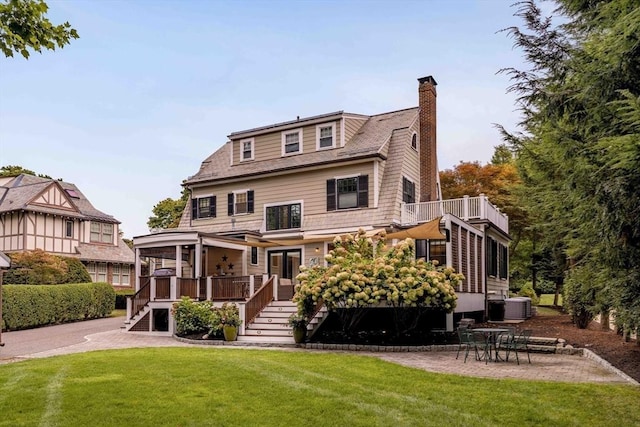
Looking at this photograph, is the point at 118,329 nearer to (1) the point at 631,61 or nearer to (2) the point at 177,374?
(2) the point at 177,374

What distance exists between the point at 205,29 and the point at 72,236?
25.1m

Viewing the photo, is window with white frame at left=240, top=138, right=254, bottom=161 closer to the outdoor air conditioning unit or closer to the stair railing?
the stair railing

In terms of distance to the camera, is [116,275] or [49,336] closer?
[49,336]

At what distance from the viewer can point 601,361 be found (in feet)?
37.2

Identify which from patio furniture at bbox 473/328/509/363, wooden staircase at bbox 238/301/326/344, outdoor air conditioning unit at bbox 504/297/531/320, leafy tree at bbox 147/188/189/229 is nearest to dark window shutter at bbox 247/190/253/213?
wooden staircase at bbox 238/301/326/344

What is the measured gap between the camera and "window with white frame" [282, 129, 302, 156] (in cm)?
2378

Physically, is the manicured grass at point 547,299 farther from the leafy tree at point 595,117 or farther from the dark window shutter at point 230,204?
the leafy tree at point 595,117

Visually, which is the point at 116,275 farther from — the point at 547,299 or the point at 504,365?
the point at 504,365

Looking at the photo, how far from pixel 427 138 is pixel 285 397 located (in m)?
17.5

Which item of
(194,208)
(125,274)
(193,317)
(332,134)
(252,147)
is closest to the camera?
(193,317)

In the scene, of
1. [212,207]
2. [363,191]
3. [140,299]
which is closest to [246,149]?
[212,207]

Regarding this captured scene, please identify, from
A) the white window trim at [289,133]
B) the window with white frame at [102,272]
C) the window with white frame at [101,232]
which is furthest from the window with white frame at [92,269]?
the white window trim at [289,133]

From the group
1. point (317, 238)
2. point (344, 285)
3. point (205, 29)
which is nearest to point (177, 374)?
point (344, 285)

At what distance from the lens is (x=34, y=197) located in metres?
32.5
